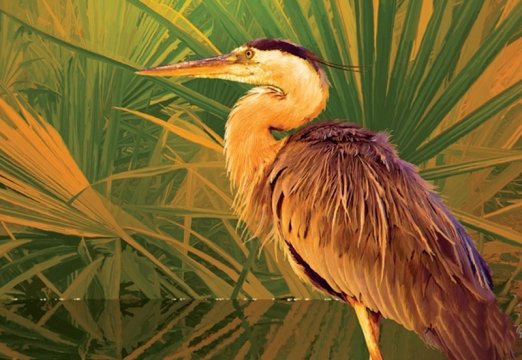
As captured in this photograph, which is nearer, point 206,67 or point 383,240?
point 383,240

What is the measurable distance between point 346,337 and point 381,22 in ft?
3.84

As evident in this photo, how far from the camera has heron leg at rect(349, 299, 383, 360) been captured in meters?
2.31

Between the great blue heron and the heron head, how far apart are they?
0.19 metres

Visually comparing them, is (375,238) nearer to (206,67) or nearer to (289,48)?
(289,48)

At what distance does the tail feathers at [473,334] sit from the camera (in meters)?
2.14

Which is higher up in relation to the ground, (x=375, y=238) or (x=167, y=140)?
(x=167, y=140)

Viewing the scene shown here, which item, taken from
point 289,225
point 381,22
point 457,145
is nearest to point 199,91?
point 381,22

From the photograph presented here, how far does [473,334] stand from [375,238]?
328mm

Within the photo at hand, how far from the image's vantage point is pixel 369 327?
2.33 m

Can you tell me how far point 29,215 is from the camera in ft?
11.4

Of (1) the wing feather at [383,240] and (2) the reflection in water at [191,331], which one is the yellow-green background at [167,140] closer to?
(2) the reflection in water at [191,331]

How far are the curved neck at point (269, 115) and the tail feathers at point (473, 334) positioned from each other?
0.63 m

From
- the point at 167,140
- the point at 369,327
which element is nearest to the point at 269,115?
the point at 369,327

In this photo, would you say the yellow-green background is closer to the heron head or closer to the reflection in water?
the reflection in water
